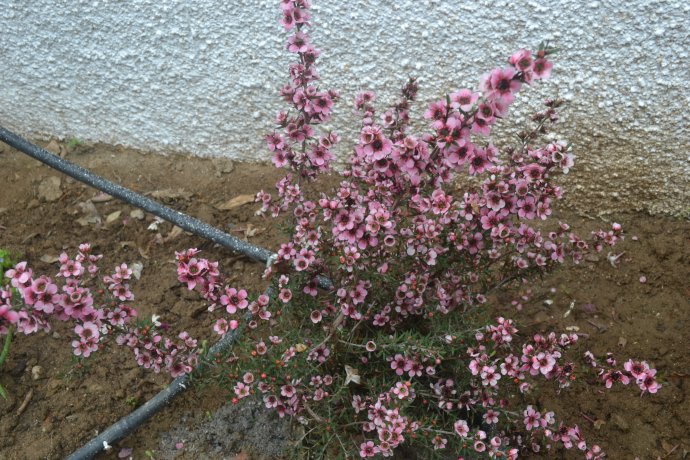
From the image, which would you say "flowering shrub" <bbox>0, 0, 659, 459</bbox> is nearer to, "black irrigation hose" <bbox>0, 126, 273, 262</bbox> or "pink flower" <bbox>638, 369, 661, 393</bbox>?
"pink flower" <bbox>638, 369, 661, 393</bbox>

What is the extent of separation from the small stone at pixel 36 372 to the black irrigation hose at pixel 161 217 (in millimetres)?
401

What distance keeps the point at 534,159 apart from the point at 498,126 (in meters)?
1.03

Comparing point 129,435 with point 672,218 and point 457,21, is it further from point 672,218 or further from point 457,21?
point 672,218

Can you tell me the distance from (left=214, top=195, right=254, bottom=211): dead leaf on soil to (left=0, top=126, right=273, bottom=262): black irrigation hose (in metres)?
0.34

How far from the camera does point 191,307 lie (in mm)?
2309

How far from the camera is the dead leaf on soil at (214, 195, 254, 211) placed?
8.73 feet

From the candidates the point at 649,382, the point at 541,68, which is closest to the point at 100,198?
the point at 541,68

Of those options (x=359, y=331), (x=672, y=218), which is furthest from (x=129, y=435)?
(x=672, y=218)

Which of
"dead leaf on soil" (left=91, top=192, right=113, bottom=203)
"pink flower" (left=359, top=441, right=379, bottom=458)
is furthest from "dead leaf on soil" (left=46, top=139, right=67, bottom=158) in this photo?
"pink flower" (left=359, top=441, right=379, bottom=458)

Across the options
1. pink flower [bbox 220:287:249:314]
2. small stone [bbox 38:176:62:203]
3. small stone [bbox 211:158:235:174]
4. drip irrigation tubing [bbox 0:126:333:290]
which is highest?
pink flower [bbox 220:287:249:314]

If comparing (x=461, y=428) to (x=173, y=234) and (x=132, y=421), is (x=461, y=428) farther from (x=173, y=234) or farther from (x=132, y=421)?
(x=173, y=234)

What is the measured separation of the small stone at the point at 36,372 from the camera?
2.14 meters

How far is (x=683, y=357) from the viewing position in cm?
219

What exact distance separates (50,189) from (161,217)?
0.78m
